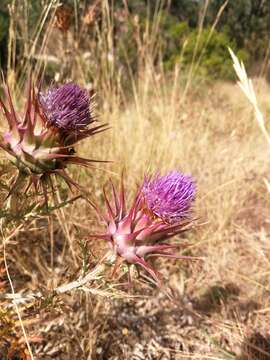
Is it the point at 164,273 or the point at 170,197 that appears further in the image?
the point at 164,273

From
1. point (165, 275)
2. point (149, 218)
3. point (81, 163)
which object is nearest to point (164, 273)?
point (165, 275)

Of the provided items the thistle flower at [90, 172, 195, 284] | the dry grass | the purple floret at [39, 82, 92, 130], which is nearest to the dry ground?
the dry grass

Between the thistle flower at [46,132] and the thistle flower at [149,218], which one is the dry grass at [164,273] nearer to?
the thistle flower at [149,218]

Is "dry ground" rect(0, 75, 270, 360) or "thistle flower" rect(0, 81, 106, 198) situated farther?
"dry ground" rect(0, 75, 270, 360)

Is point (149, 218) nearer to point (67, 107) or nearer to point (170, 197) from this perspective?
point (170, 197)

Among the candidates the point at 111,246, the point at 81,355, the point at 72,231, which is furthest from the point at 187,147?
the point at 111,246

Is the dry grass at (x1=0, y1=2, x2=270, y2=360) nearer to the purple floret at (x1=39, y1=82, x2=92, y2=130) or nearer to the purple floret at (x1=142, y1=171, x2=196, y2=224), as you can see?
the purple floret at (x1=142, y1=171, x2=196, y2=224)
